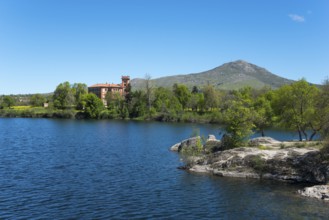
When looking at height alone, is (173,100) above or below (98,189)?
above

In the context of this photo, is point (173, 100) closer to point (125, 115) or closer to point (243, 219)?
point (125, 115)

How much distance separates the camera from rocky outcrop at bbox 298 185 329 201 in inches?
1330

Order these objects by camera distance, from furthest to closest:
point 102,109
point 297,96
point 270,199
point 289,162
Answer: point 102,109, point 297,96, point 289,162, point 270,199

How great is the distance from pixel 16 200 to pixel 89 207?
7.81m

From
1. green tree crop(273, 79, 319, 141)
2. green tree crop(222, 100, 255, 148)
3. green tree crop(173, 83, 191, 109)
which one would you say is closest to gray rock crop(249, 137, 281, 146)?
green tree crop(222, 100, 255, 148)

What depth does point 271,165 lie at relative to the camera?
4366cm

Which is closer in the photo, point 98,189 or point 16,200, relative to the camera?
point 16,200

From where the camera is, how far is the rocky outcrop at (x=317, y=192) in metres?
33.8

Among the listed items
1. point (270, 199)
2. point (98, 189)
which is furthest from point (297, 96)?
point (98, 189)

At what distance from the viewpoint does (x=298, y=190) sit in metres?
36.4

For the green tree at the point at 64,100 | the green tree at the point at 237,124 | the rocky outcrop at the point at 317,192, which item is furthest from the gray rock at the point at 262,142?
the green tree at the point at 64,100

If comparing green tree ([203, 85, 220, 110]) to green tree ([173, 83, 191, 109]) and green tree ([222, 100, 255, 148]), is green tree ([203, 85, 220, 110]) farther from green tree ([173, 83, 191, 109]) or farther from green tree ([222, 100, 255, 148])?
green tree ([222, 100, 255, 148])

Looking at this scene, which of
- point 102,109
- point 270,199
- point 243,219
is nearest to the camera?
point 243,219

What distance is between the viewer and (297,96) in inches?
2564
